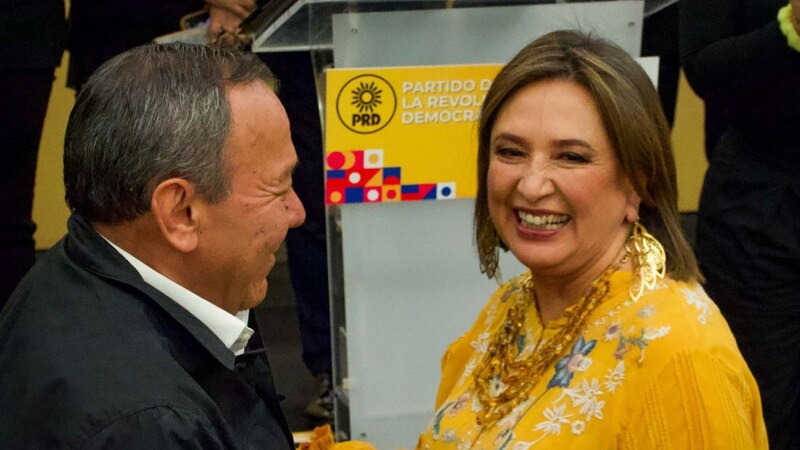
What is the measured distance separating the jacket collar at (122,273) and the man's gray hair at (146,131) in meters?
0.03

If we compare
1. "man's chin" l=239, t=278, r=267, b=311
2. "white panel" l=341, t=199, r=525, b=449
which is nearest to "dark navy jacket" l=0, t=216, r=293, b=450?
"man's chin" l=239, t=278, r=267, b=311

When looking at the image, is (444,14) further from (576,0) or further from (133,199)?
(133,199)

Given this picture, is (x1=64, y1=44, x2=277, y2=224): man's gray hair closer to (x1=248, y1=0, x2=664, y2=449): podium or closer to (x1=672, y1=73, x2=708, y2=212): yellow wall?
(x1=248, y1=0, x2=664, y2=449): podium

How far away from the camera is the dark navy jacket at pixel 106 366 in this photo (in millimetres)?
1276

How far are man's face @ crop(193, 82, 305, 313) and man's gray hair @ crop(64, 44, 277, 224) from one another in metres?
0.02

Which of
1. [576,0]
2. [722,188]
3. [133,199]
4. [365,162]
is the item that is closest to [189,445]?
[133,199]

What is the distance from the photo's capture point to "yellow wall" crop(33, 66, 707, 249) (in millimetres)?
5230

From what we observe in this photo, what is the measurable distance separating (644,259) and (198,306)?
76 cm

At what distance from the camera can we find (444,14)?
2.54 meters

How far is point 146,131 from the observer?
142cm

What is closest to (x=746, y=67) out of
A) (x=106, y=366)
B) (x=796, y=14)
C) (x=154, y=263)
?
(x=796, y=14)

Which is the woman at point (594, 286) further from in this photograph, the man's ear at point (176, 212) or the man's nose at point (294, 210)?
the man's ear at point (176, 212)

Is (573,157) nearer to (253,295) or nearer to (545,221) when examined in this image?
(545,221)

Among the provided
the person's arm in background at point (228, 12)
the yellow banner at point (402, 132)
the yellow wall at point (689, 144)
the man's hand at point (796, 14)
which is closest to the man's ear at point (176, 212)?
the yellow banner at point (402, 132)
